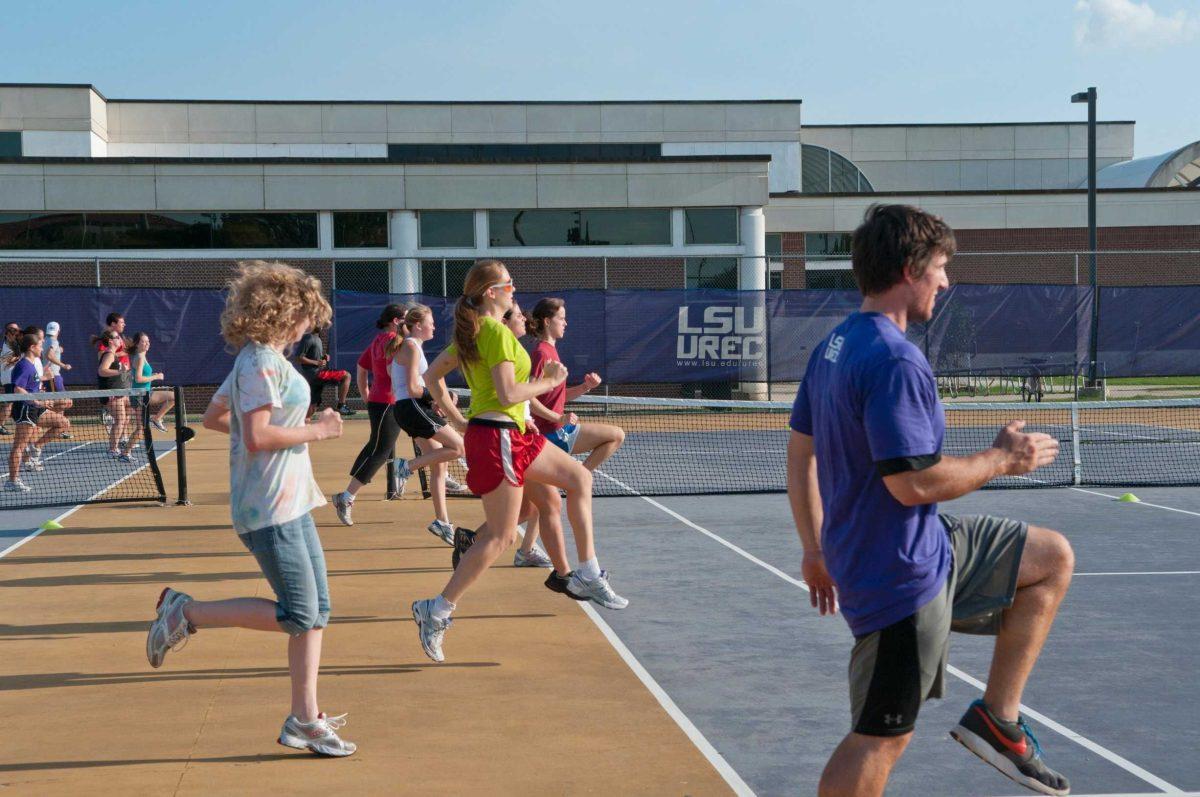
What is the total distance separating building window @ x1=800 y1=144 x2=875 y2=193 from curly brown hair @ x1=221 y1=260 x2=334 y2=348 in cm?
4116

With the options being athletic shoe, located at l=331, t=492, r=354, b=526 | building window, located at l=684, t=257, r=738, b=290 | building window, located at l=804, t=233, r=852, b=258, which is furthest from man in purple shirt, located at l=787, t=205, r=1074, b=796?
building window, located at l=804, t=233, r=852, b=258

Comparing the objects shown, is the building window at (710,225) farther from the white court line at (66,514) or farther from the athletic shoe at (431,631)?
the athletic shoe at (431,631)

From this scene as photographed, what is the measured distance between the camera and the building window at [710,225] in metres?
28.0

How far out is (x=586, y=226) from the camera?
92.5 ft

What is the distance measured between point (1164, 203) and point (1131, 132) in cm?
1492

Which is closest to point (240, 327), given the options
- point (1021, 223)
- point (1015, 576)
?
point (1015, 576)

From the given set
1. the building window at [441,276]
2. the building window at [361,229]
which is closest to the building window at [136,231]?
the building window at [361,229]

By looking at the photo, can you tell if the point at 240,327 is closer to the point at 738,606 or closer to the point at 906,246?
the point at 906,246

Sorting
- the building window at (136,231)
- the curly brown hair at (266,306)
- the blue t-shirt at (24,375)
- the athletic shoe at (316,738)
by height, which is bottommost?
the athletic shoe at (316,738)

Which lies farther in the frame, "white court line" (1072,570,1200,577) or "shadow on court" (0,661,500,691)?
"white court line" (1072,570,1200,577)

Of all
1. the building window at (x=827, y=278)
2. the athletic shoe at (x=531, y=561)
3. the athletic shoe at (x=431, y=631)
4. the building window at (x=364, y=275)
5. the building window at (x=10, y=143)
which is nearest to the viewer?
the athletic shoe at (x=431, y=631)

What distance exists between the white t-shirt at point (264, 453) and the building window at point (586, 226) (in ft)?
78.1

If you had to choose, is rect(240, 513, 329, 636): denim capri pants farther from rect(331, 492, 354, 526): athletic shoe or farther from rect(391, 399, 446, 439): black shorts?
rect(331, 492, 354, 526): athletic shoe

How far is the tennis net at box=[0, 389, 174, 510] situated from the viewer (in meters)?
12.0
